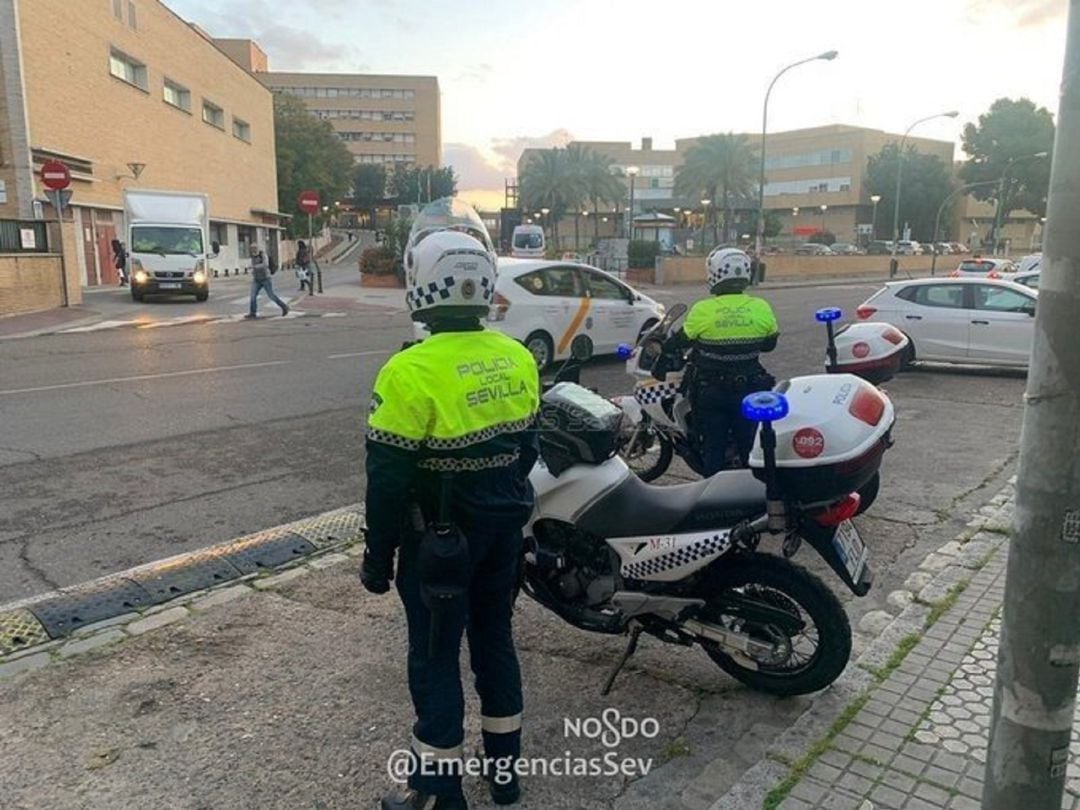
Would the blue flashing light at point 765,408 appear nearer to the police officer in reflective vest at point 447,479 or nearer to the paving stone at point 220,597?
the police officer in reflective vest at point 447,479

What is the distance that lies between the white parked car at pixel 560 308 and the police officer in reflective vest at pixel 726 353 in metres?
5.89

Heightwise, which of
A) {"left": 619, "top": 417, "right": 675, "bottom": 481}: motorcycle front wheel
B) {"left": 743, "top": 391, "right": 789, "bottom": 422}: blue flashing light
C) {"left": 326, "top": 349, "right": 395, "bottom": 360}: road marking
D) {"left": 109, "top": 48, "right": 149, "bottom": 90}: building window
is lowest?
{"left": 326, "top": 349, "right": 395, "bottom": 360}: road marking

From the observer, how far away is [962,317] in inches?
489

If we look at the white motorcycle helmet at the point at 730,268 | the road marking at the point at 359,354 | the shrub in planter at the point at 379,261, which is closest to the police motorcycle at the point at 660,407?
the white motorcycle helmet at the point at 730,268

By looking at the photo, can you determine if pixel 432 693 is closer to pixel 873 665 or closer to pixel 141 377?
pixel 873 665

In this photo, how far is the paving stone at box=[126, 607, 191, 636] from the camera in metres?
4.12

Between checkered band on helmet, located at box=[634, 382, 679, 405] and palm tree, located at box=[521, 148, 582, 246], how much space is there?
63.8 metres

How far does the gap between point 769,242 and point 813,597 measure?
74.6m

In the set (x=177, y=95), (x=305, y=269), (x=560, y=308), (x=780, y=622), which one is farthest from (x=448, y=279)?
(x=177, y=95)

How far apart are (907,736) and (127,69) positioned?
126 feet

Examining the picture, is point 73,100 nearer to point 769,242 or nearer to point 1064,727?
point 1064,727

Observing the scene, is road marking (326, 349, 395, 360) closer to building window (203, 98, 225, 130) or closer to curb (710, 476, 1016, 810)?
curb (710, 476, 1016, 810)

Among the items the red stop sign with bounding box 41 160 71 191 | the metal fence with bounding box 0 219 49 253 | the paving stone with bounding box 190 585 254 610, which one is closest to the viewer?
the paving stone with bounding box 190 585 254 610
